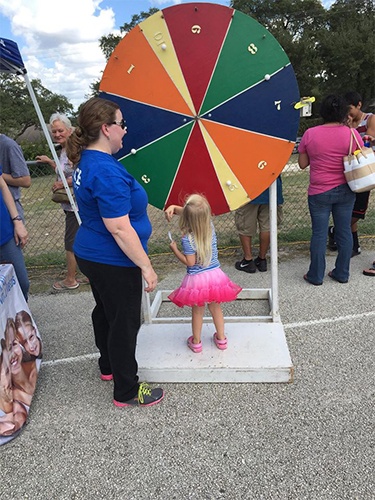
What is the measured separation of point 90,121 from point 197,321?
1.52 metres

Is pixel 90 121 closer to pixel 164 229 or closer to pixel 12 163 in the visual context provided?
pixel 12 163

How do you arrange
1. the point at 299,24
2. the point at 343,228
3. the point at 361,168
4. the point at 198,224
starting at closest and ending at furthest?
the point at 198,224, the point at 361,168, the point at 343,228, the point at 299,24

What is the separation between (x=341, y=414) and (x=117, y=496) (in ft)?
4.42

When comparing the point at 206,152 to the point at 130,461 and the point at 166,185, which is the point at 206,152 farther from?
the point at 130,461

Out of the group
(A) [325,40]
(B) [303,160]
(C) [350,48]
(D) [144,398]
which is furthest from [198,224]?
(A) [325,40]

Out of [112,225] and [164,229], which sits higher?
[112,225]

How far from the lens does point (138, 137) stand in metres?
2.74

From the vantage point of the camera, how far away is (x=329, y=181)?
12.4ft

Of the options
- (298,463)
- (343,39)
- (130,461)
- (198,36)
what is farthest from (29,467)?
(343,39)

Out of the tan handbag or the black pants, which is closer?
the black pants

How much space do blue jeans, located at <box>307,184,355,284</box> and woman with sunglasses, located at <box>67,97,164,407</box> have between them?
2254mm

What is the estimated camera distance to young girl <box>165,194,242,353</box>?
8.16ft

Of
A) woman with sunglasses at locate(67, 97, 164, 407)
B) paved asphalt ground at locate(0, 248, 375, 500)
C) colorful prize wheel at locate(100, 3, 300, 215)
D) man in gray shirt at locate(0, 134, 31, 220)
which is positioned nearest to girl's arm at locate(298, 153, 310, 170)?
colorful prize wheel at locate(100, 3, 300, 215)

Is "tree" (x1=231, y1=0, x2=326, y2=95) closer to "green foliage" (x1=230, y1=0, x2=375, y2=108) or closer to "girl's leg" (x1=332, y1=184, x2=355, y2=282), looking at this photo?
"green foliage" (x1=230, y1=0, x2=375, y2=108)
